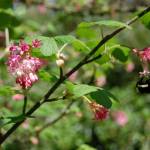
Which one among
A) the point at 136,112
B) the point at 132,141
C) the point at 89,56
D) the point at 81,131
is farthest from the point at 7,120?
the point at 136,112

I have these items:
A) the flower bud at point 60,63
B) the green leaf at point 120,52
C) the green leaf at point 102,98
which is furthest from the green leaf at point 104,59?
the green leaf at point 102,98

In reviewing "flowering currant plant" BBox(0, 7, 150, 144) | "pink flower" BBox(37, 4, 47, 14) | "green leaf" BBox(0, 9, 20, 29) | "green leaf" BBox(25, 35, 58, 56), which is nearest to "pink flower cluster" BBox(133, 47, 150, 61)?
"flowering currant plant" BBox(0, 7, 150, 144)

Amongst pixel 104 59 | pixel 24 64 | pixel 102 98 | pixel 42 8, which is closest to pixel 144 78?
pixel 104 59

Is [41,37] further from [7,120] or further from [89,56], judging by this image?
[7,120]

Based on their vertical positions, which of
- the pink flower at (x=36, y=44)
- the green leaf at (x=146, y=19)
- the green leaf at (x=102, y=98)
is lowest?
the green leaf at (x=102, y=98)

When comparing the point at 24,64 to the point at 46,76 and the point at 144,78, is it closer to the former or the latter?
the point at 46,76

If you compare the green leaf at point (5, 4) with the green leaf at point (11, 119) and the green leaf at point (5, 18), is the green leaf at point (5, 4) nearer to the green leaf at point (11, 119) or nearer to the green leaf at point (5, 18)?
the green leaf at point (5, 18)
